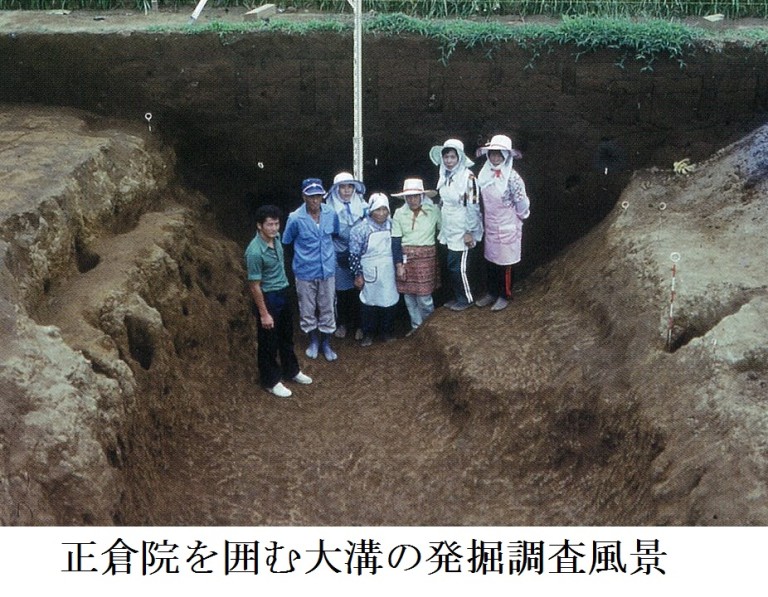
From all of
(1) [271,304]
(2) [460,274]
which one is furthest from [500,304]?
(1) [271,304]

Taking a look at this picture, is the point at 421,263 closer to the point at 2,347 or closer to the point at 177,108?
the point at 177,108

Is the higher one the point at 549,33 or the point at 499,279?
the point at 549,33

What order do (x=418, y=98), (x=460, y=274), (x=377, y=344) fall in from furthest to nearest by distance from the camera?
1. (x=418, y=98)
2. (x=377, y=344)
3. (x=460, y=274)

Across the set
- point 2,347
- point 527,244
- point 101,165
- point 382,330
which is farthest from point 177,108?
point 2,347

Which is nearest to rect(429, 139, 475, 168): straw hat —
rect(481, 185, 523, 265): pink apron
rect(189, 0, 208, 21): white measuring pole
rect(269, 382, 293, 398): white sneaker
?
rect(481, 185, 523, 265): pink apron

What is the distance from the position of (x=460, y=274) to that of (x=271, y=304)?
1.66 meters

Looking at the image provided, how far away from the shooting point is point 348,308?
920 centimetres

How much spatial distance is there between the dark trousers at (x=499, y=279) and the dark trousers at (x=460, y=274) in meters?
0.19

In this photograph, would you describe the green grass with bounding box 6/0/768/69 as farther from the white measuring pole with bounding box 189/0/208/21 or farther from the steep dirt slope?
the steep dirt slope

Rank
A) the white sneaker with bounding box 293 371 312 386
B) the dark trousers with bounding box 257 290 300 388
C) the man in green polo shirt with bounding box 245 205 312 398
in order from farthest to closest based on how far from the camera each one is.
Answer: the white sneaker with bounding box 293 371 312 386 < the dark trousers with bounding box 257 290 300 388 < the man in green polo shirt with bounding box 245 205 312 398

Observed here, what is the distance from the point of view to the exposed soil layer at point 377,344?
6086 mm

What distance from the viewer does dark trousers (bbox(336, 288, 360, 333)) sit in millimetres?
9078

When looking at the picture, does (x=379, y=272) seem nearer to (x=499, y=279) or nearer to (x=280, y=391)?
(x=499, y=279)

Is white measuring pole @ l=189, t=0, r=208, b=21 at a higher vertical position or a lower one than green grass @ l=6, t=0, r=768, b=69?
higher
